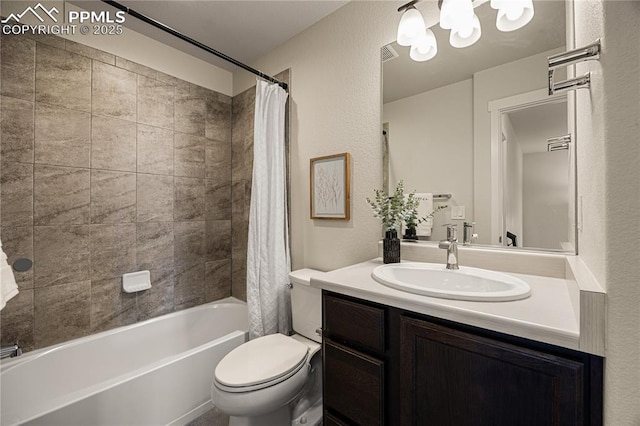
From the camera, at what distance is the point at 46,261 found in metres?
1.59

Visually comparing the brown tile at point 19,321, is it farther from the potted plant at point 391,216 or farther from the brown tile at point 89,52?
the potted plant at point 391,216

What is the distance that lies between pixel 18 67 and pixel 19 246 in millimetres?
1023

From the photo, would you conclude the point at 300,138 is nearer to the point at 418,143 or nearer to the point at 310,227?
the point at 310,227

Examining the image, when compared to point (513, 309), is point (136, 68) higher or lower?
higher

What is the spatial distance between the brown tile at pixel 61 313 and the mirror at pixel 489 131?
2106 mm

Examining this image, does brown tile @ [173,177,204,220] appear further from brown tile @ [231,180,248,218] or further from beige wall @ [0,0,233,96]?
beige wall @ [0,0,233,96]

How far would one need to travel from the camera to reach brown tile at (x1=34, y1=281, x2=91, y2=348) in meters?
1.58

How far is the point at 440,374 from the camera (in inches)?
30.4

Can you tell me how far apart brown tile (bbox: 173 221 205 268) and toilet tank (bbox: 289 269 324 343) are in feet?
3.52

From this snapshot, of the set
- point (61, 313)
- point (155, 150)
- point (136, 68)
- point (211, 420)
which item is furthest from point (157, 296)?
point (136, 68)

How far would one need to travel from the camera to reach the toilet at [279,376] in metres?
1.17

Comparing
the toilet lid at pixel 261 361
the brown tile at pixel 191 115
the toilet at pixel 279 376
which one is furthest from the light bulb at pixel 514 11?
the brown tile at pixel 191 115

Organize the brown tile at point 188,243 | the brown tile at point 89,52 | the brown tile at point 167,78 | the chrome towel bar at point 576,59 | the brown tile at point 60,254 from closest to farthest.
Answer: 1. the chrome towel bar at point 576,59
2. the brown tile at point 60,254
3. the brown tile at point 89,52
4. the brown tile at point 167,78
5. the brown tile at point 188,243

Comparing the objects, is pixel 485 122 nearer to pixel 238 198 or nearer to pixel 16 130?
pixel 238 198
